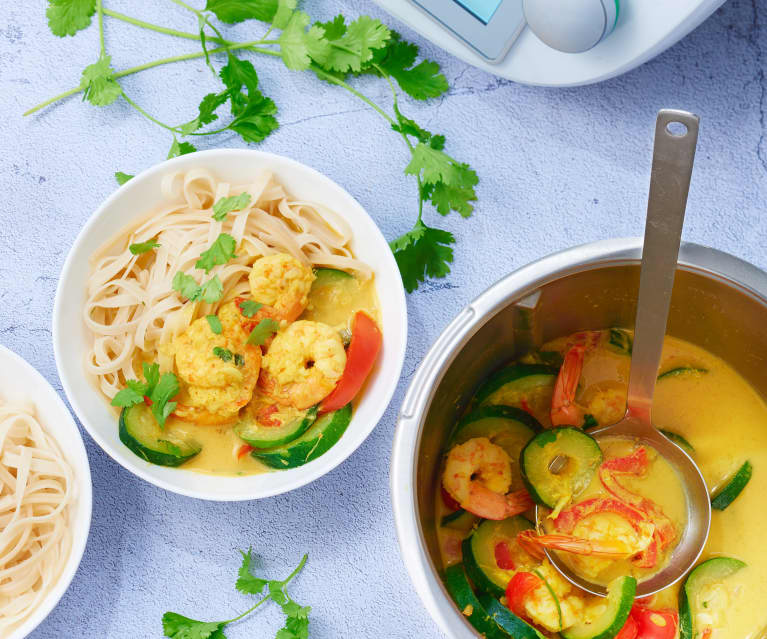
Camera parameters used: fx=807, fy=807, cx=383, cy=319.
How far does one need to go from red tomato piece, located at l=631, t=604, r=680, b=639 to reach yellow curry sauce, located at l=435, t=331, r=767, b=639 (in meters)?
0.03

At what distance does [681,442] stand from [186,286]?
125 cm

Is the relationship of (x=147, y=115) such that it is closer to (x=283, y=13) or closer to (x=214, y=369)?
(x=283, y=13)

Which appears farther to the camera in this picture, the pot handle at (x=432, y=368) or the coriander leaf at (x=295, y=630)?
the coriander leaf at (x=295, y=630)

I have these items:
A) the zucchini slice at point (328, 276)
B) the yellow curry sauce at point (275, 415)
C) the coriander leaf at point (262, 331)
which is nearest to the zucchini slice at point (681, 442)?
the yellow curry sauce at point (275, 415)

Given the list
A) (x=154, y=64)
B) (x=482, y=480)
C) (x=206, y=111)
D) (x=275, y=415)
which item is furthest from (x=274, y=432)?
(x=154, y=64)

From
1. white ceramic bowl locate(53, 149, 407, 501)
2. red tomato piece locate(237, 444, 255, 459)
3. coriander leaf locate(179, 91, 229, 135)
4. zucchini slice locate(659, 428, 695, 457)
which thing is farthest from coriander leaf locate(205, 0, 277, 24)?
zucchini slice locate(659, 428, 695, 457)

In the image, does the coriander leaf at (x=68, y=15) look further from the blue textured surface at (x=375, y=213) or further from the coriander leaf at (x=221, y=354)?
the coriander leaf at (x=221, y=354)

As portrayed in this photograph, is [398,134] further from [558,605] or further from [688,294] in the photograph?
[558,605]

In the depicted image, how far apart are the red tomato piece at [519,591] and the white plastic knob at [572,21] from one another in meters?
1.16

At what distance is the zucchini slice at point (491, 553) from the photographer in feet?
5.90

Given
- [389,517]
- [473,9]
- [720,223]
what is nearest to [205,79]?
[473,9]

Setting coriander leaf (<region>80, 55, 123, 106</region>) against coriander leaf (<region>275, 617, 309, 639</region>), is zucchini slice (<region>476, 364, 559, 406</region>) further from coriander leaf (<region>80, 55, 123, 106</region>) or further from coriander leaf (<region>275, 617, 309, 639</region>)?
coriander leaf (<region>80, 55, 123, 106</region>)

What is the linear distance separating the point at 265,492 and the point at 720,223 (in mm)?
1358

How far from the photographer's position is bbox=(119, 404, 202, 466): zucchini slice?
1.95m
